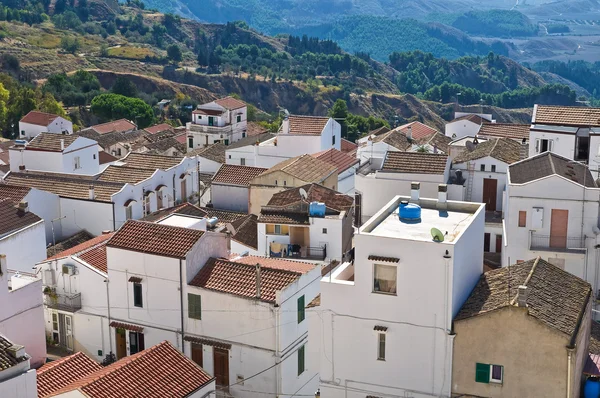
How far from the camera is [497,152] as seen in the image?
4844cm

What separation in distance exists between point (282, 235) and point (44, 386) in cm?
1817

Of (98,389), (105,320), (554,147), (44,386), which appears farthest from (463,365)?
(554,147)

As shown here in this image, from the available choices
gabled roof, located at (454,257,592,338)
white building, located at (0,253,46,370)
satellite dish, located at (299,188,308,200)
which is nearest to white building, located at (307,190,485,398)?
gabled roof, located at (454,257,592,338)

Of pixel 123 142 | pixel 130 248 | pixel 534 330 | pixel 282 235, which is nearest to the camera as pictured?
pixel 534 330

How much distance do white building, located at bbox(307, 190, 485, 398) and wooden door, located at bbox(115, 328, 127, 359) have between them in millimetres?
10171

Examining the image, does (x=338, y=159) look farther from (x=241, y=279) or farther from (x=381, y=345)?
(x=381, y=345)

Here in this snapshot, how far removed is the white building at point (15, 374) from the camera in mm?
21875

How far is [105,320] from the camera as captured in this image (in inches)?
1337

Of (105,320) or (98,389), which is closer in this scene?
(98,389)

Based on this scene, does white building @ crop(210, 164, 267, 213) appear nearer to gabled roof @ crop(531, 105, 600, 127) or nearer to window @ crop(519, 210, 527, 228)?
gabled roof @ crop(531, 105, 600, 127)

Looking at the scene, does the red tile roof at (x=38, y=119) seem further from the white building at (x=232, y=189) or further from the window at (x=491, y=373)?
the window at (x=491, y=373)

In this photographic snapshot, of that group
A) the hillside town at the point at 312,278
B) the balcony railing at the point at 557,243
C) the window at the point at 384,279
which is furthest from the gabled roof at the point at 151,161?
the window at the point at 384,279

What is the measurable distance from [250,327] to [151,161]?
88.2 ft

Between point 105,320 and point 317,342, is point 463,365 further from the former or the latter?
point 105,320
